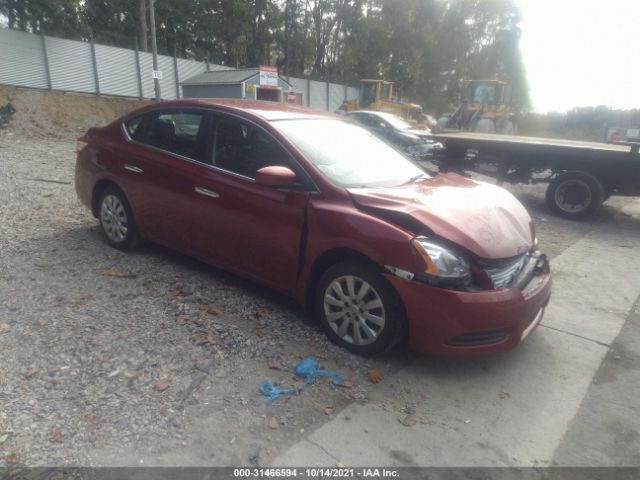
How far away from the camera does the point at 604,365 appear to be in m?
3.49

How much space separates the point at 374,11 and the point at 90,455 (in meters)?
42.2

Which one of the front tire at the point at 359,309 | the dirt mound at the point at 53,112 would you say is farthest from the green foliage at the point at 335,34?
the front tire at the point at 359,309

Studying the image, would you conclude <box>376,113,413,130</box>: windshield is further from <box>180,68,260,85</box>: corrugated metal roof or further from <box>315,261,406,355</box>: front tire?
<box>315,261,406,355</box>: front tire

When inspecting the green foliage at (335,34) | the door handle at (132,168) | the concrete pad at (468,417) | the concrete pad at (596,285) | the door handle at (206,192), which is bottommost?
the concrete pad at (596,285)

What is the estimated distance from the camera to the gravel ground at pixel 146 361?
2.44 m

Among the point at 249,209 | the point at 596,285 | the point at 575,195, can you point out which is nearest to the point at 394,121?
the point at 575,195

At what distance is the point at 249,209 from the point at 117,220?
188cm

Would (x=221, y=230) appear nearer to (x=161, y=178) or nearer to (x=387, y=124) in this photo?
(x=161, y=178)

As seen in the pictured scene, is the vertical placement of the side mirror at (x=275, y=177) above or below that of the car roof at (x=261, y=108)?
below

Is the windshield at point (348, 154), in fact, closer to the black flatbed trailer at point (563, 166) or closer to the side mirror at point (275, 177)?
the side mirror at point (275, 177)

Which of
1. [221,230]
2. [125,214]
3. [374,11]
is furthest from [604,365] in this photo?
[374,11]

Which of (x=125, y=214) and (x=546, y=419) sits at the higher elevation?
(x=125, y=214)

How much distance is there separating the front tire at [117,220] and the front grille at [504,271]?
132 inches

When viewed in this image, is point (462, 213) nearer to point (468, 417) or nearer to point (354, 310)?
point (354, 310)
